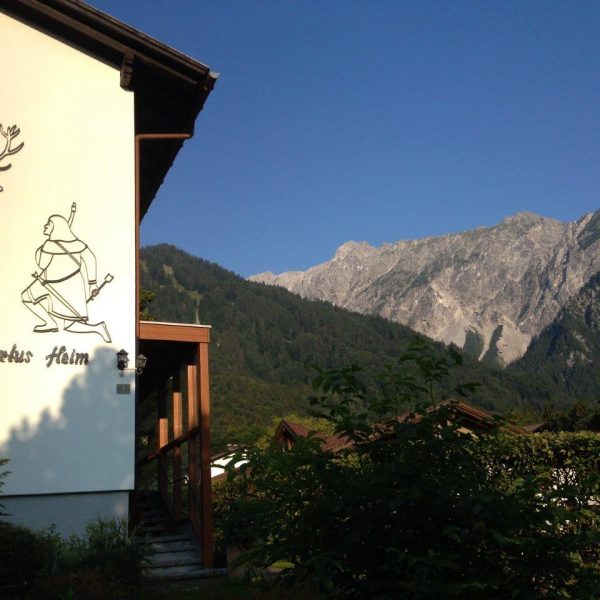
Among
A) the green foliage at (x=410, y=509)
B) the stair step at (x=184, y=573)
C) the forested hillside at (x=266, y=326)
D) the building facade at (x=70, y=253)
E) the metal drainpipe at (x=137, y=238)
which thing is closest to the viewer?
the green foliage at (x=410, y=509)

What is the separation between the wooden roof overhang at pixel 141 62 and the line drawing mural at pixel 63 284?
10.4ft

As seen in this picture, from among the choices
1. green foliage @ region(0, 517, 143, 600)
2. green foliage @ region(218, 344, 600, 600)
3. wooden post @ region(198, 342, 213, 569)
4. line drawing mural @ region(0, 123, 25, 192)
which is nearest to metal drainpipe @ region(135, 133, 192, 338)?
wooden post @ region(198, 342, 213, 569)

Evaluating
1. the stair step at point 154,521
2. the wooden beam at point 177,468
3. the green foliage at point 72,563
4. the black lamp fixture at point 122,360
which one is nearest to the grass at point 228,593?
the green foliage at point 72,563

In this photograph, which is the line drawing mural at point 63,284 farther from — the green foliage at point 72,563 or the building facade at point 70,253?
the green foliage at point 72,563

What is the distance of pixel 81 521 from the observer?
10.9 meters

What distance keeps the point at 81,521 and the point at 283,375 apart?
10213cm

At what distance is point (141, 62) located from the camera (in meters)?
13.3

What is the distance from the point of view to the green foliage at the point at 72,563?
7488 mm

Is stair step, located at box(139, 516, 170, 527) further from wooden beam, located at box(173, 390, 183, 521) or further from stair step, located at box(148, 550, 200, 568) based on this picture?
stair step, located at box(148, 550, 200, 568)

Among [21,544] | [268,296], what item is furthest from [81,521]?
[268,296]

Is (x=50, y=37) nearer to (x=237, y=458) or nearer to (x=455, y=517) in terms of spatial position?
(x=237, y=458)

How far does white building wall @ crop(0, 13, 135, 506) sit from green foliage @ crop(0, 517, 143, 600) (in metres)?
0.94

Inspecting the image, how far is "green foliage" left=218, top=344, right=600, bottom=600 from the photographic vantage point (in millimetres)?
3744

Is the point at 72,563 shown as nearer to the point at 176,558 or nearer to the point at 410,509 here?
the point at 176,558
